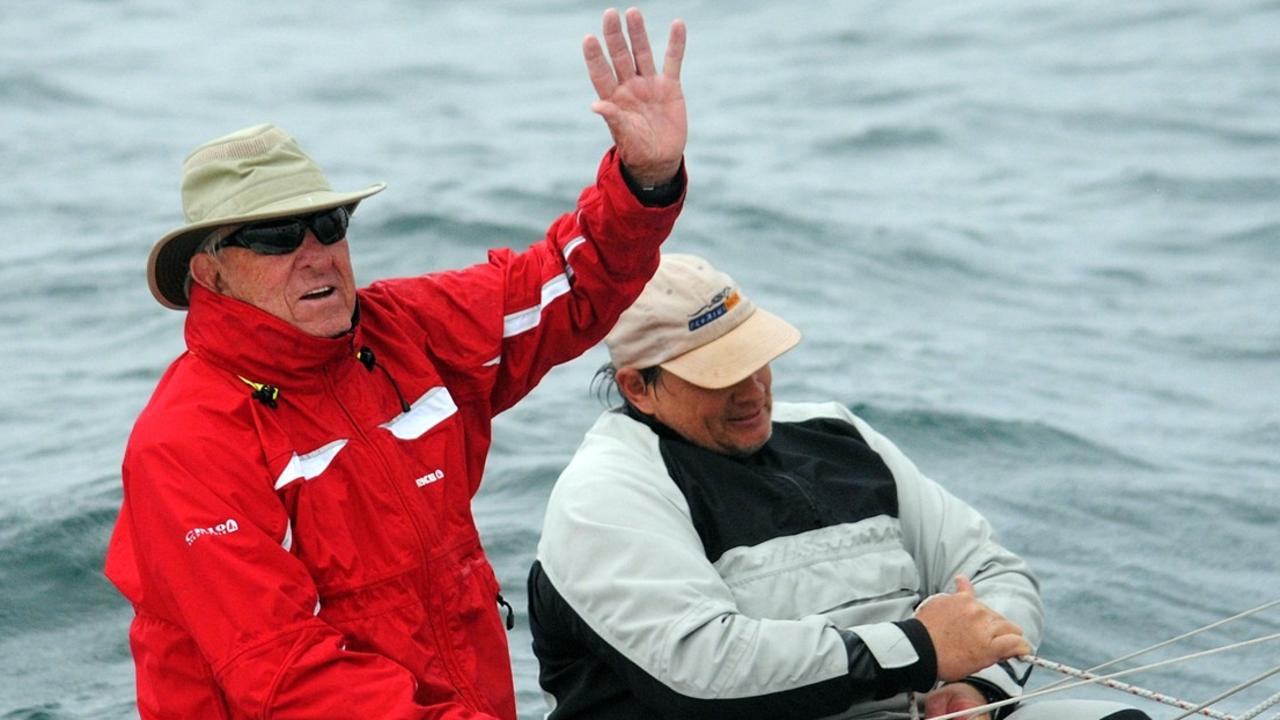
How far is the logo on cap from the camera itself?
3752 millimetres

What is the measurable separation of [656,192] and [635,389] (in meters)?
0.47

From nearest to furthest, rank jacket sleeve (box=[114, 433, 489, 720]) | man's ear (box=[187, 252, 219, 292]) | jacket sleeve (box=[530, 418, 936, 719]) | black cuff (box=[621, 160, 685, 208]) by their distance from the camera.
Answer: jacket sleeve (box=[114, 433, 489, 720])
man's ear (box=[187, 252, 219, 292])
jacket sleeve (box=[530, 418, 936, 719])
black cuff (box=[621, 160, 685, 208])

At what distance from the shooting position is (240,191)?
10.5ft

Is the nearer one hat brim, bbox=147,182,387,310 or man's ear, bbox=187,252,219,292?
hat brim, bbox=147,182,387,310

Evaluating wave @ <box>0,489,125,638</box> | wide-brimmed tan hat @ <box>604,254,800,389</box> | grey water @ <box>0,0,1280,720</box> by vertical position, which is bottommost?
grey water @ <box>0,0,1280,720</box>

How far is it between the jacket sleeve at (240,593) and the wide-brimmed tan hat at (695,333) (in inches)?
36.8

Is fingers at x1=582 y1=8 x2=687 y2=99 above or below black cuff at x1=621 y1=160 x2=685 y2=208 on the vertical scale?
above

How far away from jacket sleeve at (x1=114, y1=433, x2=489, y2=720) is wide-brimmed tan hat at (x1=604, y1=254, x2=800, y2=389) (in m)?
0.93

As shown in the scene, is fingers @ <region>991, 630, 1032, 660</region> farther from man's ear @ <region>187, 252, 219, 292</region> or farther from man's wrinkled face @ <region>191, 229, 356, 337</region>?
man's ear @ <region>187, 252, 219, 292</region>

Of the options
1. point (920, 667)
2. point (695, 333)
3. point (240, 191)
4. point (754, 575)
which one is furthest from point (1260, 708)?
point (240, 191)

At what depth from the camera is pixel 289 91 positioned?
46.4ft

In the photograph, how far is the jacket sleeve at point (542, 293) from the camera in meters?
3.55

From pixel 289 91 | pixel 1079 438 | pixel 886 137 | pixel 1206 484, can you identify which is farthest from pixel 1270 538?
pixel 289 91

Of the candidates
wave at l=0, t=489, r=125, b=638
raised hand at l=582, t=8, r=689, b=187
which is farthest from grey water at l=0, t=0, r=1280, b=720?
raised hand at l=582, t=8, r=689, b=187
